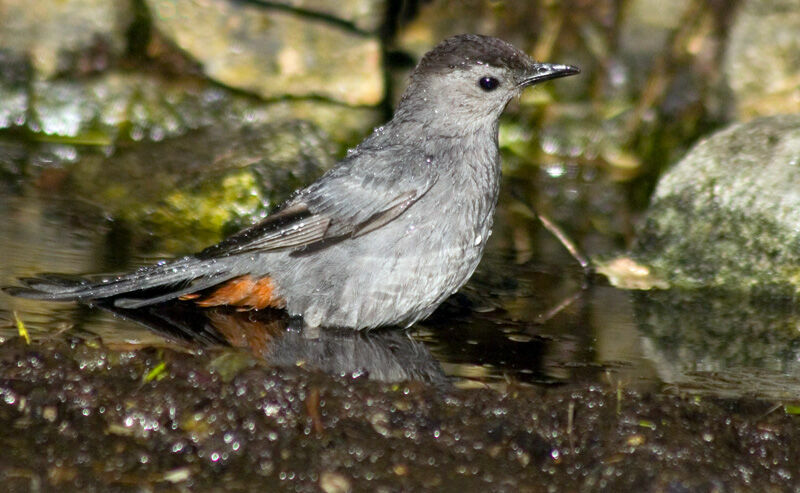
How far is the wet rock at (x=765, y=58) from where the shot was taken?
25.7 ft

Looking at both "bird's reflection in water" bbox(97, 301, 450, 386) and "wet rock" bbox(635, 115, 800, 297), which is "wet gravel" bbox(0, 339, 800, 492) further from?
"wet rock" bbox(635, 115, 800, 297)

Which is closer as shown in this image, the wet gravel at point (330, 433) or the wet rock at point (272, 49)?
the wet gravel at point (330, 433)

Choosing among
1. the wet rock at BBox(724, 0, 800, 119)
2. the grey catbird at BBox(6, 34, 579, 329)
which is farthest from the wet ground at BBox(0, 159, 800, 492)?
the wet rock at BBox(724, 0, 800, 119)

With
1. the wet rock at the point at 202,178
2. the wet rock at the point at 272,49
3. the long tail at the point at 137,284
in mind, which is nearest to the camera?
the long tail at the point at 137,284

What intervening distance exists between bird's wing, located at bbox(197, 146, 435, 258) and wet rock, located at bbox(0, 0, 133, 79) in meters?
3.78

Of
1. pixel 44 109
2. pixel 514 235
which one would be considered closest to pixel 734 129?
pixel 514 235

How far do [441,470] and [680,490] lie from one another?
67cm

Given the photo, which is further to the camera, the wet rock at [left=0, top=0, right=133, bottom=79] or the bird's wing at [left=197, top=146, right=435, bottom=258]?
the wet rock at [left=0, top=0, right=133, bottom=79]

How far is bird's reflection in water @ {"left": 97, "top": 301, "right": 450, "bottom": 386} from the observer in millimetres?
3658

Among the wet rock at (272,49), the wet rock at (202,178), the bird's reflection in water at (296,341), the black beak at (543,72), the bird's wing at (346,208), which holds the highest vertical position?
the wet rock at (272,49)

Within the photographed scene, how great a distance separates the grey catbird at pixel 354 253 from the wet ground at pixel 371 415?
235 mm

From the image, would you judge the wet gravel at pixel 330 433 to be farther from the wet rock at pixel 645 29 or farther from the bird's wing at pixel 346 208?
the wet rock at pixel 645 29

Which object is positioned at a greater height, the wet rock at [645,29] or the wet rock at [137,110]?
the wet rock at [645,29]

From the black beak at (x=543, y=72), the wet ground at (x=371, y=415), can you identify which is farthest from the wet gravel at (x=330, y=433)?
the black beak at (x=543, y=72)
